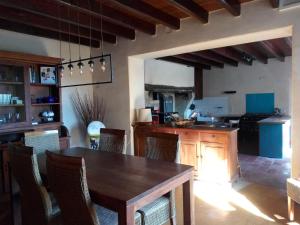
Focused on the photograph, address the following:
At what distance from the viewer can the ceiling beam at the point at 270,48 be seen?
5402 mm

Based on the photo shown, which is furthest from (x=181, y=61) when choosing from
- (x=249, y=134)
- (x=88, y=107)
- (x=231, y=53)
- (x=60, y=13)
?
(x=60, y=13)

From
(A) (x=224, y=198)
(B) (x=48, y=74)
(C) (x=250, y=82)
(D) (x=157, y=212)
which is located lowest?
(A) (x=224, y=198)

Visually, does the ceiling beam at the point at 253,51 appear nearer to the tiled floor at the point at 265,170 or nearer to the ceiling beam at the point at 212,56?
the ceiling beam at the point at 212,56

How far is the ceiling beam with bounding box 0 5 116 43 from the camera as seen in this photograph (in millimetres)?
3309

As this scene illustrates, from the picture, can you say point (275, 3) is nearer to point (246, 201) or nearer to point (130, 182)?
point (246, 201)

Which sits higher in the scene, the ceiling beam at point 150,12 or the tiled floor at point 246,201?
the ceiling beam at point 150,12

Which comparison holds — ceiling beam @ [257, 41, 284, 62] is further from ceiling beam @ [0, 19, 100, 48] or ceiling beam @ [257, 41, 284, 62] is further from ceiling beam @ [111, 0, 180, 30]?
ceiling beam @ [0, 19, 100, 48]

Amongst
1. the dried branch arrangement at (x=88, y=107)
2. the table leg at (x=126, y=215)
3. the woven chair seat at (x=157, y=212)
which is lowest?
the woven chair seat at (x=157, y=212)

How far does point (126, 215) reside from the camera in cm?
159

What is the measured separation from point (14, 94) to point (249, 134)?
584 cm

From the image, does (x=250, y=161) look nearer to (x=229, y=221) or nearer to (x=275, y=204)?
(x=275, y=204)

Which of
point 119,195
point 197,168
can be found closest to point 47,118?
point 197,168

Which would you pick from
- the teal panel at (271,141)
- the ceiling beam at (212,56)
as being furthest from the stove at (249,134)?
the ceiling beam at (212,56)

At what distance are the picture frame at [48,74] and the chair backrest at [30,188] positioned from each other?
193cm
